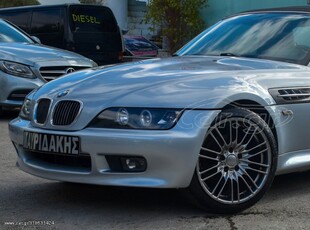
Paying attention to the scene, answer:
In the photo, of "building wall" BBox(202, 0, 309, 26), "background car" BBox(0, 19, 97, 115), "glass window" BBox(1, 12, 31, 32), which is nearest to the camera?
"background car" BBox(0, 19, 97, 115)

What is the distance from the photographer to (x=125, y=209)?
438 centimetres

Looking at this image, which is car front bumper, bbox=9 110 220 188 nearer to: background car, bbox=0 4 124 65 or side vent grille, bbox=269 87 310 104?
side vent grille, bbox=269 87 310 104

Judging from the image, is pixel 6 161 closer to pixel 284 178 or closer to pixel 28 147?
pixel 28 147

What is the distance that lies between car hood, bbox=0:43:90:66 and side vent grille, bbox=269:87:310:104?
514 cm

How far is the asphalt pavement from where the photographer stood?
4016mm

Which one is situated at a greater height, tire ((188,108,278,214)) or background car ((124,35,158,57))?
tire ((188,108,278,214))

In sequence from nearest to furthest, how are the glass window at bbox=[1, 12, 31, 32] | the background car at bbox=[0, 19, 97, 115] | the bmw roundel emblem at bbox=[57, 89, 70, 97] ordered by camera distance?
the bmw roundel emblem at bbox=[57, 89, 70, 97] → the background car at bbox=[0, 19, 97, 115] → the glass window at bbox=[1, 12, 31, 32]

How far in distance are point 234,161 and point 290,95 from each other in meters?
0.75

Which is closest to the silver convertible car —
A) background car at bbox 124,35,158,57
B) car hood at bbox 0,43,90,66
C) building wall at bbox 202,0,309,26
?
car hood at bbox 0,43,90,66

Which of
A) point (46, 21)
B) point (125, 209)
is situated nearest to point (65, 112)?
point (125, 209)

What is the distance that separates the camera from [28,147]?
14.3 feet

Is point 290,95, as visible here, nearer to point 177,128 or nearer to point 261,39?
point 261,39

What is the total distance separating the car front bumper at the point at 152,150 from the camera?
3881mm

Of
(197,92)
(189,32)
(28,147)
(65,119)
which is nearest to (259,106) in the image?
(197,92)
